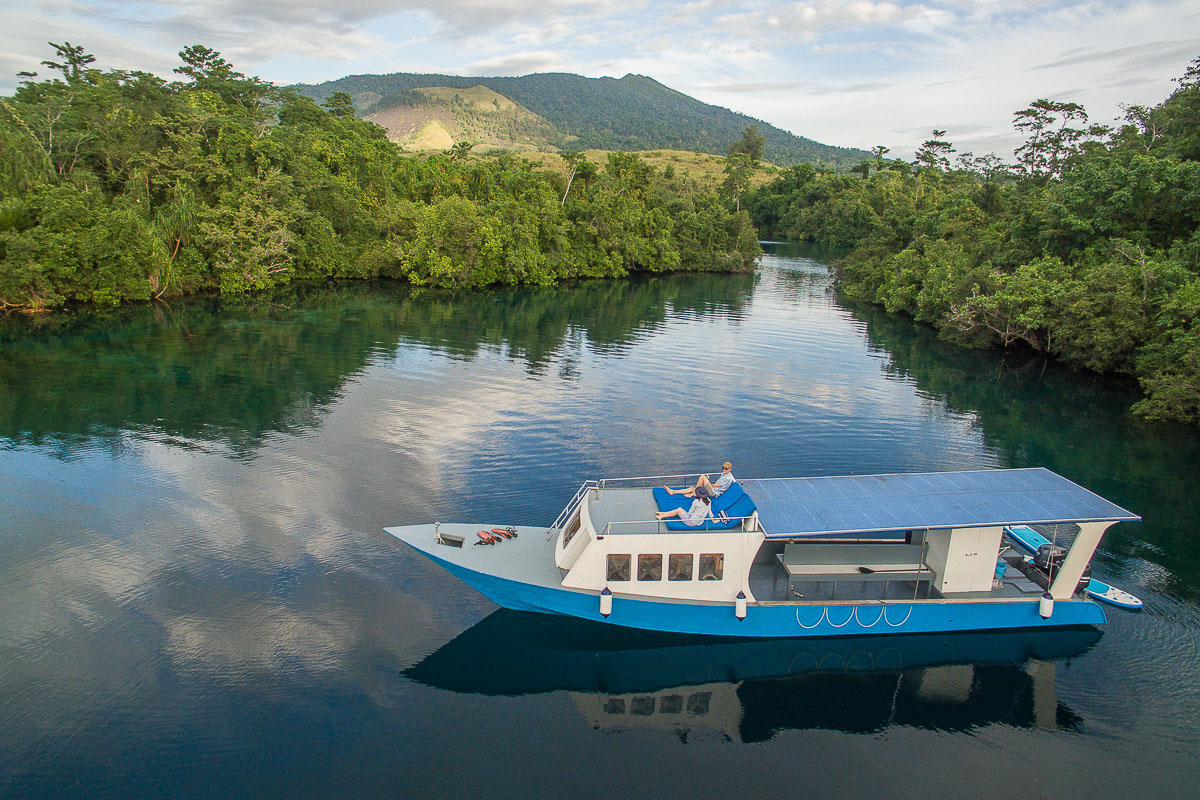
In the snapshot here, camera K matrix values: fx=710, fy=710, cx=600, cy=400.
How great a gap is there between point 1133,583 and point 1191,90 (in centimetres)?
4785

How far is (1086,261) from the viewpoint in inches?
1607

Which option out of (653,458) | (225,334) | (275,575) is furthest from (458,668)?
(225,334)

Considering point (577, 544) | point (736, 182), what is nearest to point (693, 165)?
point (736, 182)

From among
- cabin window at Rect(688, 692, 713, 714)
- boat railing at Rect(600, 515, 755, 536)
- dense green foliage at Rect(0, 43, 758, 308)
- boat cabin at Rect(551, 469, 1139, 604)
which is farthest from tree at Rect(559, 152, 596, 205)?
cabin window at Rect(688, 692, 713, 714)

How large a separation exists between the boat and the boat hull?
1.2 inches

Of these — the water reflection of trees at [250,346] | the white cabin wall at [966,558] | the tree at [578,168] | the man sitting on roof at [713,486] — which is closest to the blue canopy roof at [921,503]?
the white cabin wall at [966,558]

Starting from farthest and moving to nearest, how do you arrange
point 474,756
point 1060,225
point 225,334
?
point 1060,225 < point 225,334 < point 474,756

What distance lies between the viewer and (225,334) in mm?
39969

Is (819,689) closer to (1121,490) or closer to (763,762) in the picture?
(763,762)

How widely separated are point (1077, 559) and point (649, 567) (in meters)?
9.02

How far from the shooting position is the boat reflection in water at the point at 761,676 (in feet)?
43.2

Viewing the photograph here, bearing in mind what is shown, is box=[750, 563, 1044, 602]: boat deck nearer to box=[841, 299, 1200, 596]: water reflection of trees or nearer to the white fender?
the white fender

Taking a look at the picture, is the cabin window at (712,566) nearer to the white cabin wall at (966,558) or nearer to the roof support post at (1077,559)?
the white cabin wall at (966,558)

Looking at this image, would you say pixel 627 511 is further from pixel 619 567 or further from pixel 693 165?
pixel 693 165
